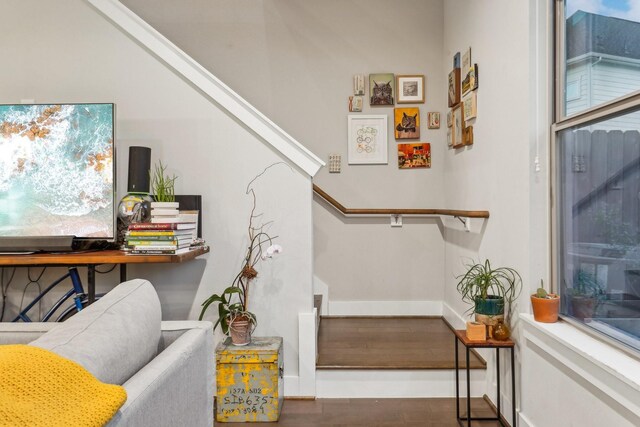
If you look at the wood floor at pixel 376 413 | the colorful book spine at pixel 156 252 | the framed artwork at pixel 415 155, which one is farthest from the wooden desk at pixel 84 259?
the framed artwork at pixel 415 155

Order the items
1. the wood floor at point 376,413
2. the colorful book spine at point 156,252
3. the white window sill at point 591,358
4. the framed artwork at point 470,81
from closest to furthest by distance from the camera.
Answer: the white window sill at point 591,358 < the colorful book spine at point 156,252 < the wood floor at point 376,413 < the framed artwork at point 470,81

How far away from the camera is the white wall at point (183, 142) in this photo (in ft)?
8.57

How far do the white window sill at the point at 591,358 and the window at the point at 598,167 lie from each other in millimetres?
69

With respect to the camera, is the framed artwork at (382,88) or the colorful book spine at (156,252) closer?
the colorful book spine at (156,252)

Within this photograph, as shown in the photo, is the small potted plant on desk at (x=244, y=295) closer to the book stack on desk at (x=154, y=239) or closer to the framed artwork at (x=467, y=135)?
the book stack on desk at (x=154, y=239)

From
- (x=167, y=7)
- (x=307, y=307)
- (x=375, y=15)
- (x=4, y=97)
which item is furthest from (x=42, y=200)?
(x=375, y=15)

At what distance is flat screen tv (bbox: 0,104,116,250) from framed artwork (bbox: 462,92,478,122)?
2.19m

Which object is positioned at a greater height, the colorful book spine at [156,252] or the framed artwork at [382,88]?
the framed artwork at [382,88]

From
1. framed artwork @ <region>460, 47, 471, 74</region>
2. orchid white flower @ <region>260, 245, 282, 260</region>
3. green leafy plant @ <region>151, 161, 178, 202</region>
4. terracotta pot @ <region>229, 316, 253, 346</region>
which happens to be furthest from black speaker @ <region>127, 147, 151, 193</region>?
framed artwork @ <region>460, 47, 471, 74</region>

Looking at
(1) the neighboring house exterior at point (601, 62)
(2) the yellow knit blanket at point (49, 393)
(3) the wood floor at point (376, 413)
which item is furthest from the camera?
(3) the wood floor at point (376, 413)

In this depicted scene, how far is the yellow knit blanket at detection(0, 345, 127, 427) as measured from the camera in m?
0.71

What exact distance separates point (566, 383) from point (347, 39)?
121 inches

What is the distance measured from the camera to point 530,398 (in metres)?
2.05

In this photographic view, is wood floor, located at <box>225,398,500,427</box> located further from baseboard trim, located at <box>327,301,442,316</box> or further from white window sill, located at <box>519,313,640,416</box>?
baseboard trim, located at <box>327,301,442,316</box>
